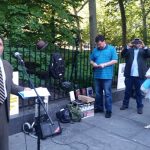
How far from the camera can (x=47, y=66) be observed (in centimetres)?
725

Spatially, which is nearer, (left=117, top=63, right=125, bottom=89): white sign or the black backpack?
the black backpack

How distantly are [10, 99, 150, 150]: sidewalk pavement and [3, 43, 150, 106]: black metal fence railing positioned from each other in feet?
3.59

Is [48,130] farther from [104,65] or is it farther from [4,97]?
[4,97]

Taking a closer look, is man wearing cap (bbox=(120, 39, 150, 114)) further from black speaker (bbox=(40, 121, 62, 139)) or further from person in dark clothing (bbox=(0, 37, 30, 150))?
person in dark clothing (bbox=(0, 37, 30, 150))

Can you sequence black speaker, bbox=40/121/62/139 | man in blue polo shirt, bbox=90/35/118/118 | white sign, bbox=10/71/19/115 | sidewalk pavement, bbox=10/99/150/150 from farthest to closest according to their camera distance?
1. man in blue polo shirt, bbox=90/35/118/118
2. white sign, bbox=10/71/19/115
3. black speaker, bbox=40/121/62/139
4. sidewalk pavement, bbox=10/99/150/150

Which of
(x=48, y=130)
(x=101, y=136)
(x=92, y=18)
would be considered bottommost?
(x=101, y=136)

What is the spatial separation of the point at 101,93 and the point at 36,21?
2.36m

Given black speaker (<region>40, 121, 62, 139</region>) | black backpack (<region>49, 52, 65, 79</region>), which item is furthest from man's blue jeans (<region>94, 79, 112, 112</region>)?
black speaker (<region>40, 121, 62, 139</region>)

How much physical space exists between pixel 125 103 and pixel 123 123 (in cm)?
109

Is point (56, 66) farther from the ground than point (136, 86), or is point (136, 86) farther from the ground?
point (56, 66)

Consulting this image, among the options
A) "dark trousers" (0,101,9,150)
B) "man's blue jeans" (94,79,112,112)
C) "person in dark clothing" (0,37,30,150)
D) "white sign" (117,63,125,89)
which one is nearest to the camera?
"person in dark clothing" (0,37,30,150)

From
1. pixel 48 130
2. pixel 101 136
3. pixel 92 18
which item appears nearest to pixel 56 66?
pixel 48 130

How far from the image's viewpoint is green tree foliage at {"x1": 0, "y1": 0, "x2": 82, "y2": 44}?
730cm

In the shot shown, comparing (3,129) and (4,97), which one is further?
(3,129)
